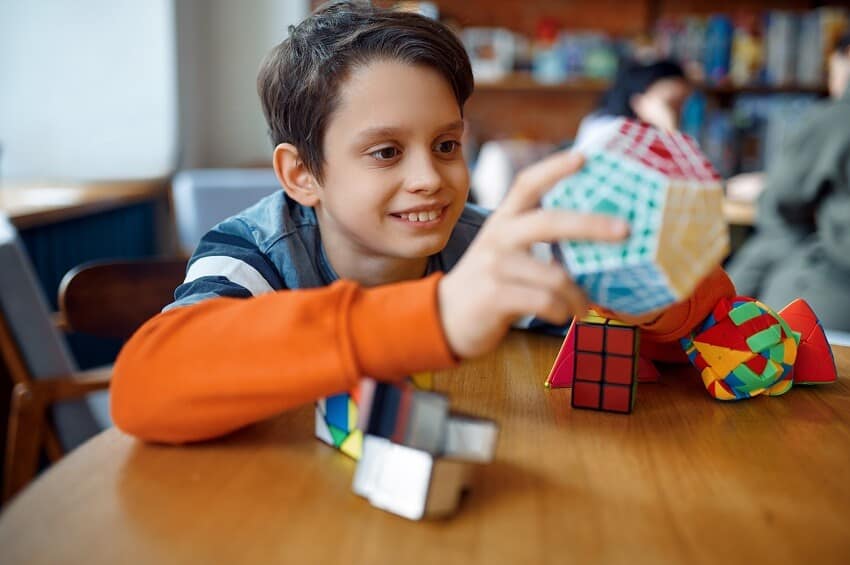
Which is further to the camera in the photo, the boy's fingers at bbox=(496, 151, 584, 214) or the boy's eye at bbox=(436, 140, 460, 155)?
the boy's eye at bbox=(436, 140, 460, 155)

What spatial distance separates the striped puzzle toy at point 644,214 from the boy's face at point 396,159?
339 mm

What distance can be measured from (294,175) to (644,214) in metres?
0.62

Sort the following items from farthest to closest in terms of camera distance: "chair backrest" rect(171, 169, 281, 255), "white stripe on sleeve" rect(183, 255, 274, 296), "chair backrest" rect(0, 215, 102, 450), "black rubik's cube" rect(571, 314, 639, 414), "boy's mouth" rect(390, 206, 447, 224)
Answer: "chair backrest" rect(171, 169, 281, 255) < "chair backrest" rect(0, 215, 102, 450) < "boy's mouth" rect(390, 206, 447, 224) < "white stripe on sleeve" rect(183, 255, 274, 296) < "black rubik's cube" rect(571, 314, 639, 414)

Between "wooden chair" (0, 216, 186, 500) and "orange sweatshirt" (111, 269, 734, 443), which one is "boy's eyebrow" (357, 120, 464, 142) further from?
"wooden chair" (0, 216, 186, 500)

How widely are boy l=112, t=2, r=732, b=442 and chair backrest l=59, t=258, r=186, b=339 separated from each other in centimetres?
55

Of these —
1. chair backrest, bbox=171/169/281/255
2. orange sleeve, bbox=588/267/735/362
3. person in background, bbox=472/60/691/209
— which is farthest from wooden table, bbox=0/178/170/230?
orange sleeve, bbox=588/267/735/362

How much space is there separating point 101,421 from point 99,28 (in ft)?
6.05

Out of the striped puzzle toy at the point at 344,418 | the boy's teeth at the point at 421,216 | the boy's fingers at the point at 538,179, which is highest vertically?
the boy's fingers at the point at 538,179

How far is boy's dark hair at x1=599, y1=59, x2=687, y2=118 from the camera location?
10.8 ft

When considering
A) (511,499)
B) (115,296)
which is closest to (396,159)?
(511,499)

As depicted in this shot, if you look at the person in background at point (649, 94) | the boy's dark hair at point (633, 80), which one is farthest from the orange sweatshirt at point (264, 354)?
the boy's dark hair at point (633, 80)

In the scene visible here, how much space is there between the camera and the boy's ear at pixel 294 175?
105 cm

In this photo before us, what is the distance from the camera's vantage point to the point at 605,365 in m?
0.73

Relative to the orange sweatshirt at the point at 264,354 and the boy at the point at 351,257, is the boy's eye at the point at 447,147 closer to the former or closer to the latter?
the boy at the point at 351,257
